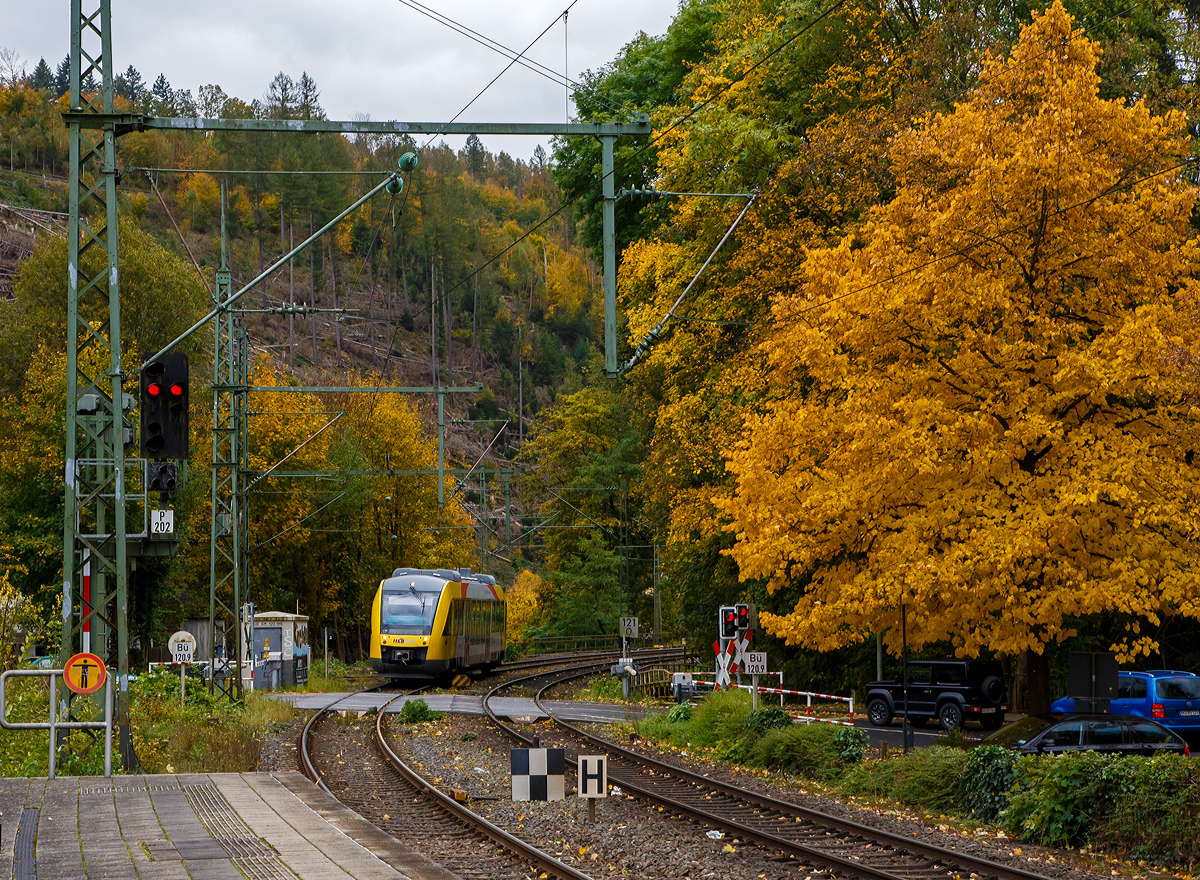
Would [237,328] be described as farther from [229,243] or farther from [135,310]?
[229,243]

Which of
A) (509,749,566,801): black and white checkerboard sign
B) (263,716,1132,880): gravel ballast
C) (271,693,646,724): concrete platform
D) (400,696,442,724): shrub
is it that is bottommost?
(271,693,646,724): concrete platform

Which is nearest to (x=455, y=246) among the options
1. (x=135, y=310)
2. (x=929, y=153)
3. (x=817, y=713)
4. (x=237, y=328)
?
(x=135, y=310)

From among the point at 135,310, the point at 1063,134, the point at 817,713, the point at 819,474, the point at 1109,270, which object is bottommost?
the point at 817,713

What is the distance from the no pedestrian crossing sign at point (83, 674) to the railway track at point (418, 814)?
119 inches

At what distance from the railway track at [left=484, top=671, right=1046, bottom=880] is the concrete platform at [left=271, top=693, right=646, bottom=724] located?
9.28 m

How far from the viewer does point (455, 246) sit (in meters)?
126

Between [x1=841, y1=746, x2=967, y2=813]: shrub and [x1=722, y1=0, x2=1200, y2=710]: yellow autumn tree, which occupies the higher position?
[x1=722, y1=0, x2=1200, y2=710]: yellow autumn tree

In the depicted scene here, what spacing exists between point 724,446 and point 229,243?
9871cm

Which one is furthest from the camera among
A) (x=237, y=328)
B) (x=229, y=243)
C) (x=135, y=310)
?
(x=229, y=243)

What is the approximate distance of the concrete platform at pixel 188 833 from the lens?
9.39 meters

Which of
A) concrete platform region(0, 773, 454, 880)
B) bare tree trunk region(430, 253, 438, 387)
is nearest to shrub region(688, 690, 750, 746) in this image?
concrete platform region(0, 773, 454, 880)

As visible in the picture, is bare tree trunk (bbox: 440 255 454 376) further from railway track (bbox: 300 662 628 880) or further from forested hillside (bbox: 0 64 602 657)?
railway track (bbox: 300 662 628 880)

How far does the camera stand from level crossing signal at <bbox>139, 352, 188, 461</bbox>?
14133 mm

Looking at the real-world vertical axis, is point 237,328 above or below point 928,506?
above
